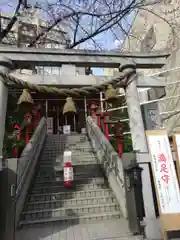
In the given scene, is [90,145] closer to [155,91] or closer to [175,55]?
[155,91]

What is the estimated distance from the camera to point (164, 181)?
443 cm

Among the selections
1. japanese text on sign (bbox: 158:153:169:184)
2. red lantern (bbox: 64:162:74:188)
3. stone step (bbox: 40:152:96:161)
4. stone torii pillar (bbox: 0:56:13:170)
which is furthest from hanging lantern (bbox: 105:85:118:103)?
stone step (bbox: 40:152:96:161)

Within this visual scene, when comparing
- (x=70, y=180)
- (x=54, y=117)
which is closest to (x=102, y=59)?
(x=70, y=180)

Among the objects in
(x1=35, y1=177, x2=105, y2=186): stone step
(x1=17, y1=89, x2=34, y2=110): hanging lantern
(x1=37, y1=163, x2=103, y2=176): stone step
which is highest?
(x1=17, y1=89, x2=34, y2=110): hanging lantern

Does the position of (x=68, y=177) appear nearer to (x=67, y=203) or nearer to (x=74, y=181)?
(x=74, y=181)

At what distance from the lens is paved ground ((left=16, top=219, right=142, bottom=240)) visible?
13.9 feet

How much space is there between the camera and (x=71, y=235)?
4.40 meters

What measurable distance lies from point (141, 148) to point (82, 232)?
2487mm

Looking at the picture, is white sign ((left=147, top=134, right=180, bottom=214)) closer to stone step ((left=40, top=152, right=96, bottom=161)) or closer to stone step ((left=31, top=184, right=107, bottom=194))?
stone step ((left=31, top=184, right=107, bottom=194))

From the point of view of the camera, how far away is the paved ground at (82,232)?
4.23 m

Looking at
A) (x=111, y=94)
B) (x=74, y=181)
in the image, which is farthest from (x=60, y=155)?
(x=111, y=94)

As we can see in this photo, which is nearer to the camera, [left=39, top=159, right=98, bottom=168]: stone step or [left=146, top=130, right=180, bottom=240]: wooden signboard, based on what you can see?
[left=146, top=130, right=180, bottom=240]: wooden signboard

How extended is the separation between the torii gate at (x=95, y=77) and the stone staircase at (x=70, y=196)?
1.77 metres

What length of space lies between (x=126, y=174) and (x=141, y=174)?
372mm
